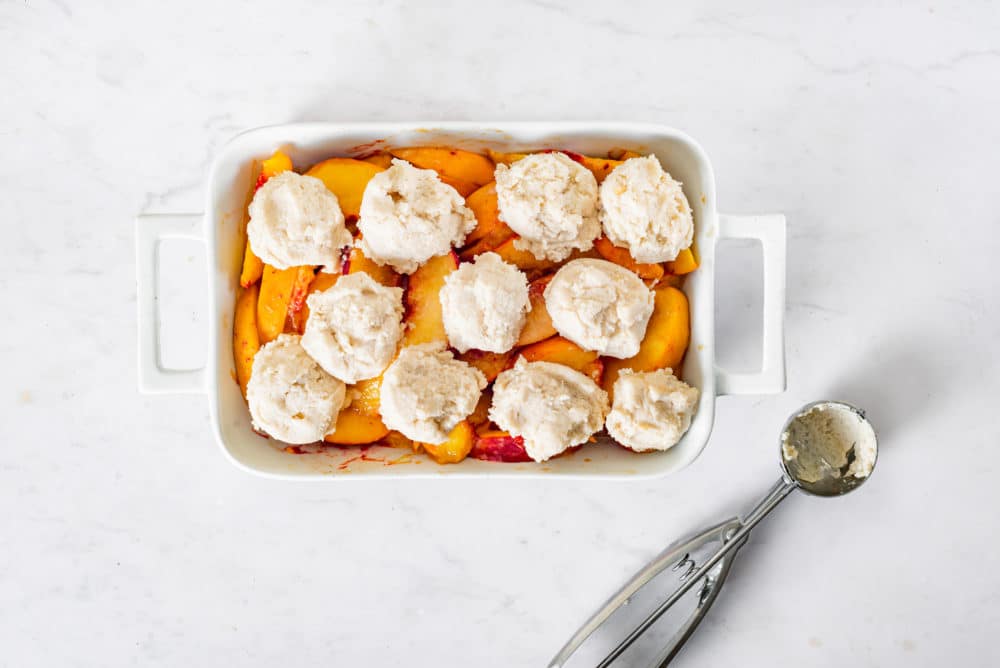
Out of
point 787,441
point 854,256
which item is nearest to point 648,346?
point 787,441

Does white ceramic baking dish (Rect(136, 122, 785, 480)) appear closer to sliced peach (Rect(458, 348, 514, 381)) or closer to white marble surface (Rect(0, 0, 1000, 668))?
sliced peach (Rect(458, 348, 514, 381))

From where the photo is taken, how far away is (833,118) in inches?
59.0

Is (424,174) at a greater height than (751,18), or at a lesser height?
lesser

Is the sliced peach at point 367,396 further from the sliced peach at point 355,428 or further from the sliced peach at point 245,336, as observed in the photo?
the sliced peach at point 245,336

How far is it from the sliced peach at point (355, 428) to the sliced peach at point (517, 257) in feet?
1.04

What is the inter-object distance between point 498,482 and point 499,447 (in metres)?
0.29

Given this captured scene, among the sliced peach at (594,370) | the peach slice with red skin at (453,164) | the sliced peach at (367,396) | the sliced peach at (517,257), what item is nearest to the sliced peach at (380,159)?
the peach slice with red skin at (453,164)

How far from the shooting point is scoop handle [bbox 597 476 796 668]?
4.60 feet

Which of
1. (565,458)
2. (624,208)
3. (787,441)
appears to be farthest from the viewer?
(787,441)

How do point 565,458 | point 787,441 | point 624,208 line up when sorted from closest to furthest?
point 624,208
point 565,458
point 787,441

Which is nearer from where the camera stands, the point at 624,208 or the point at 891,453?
the point at 624,208

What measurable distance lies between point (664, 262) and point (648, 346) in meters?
0.13

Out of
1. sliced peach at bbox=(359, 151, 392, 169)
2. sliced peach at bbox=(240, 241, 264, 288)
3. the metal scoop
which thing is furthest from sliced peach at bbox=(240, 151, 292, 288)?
the metal scoop

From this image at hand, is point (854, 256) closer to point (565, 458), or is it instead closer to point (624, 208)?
point (624, 208)
